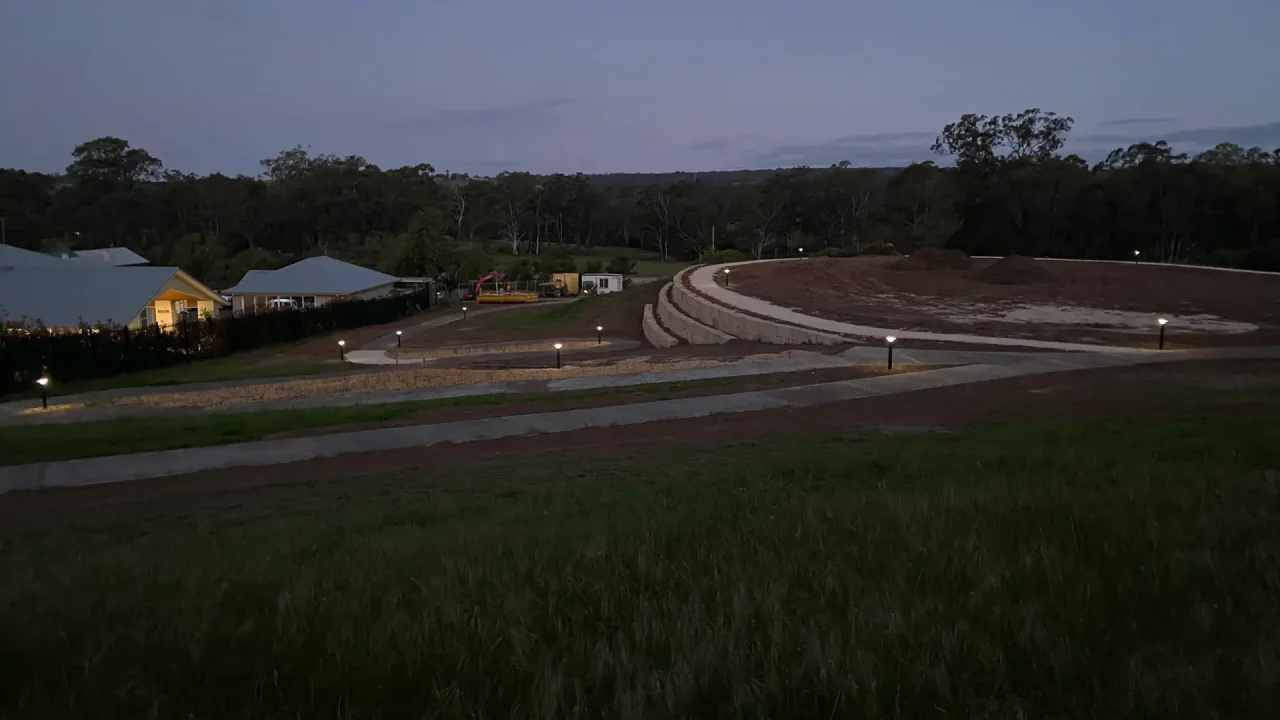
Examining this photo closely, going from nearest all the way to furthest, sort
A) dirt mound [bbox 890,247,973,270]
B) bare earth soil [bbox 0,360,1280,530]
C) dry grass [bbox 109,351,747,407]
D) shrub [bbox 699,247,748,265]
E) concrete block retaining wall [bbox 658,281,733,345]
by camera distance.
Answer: bare earth soil [bbox 0,360,1280,530], dry grass [bbox 109,351,747,407], concrete block retaining wall [bbox 658,281,733,345], dirt mound [bbox 890,247,973,270], shrub [bbox 699,247,748,265]

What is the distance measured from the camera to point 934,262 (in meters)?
49.5

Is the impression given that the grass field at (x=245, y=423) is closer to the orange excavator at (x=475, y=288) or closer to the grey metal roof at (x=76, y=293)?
the grey metal roof at (x=76, y=293)

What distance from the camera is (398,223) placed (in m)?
101

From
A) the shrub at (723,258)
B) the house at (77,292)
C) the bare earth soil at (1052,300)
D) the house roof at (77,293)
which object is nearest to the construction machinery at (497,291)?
the shrub at (723,258)

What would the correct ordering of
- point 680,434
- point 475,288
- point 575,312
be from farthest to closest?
point 475,288, point 575,312, point 680,434

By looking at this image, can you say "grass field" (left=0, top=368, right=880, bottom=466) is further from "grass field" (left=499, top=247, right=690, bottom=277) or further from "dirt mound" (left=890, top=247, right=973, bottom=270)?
"grass field" (left=499, top=247, right=690, bottom=277)

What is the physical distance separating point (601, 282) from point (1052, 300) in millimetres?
43488

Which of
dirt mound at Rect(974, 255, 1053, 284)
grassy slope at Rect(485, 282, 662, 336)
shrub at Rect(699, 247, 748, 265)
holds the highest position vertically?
shrub at Rect(699, 247, 748, 265)

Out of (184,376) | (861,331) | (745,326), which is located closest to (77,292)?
(184,376)

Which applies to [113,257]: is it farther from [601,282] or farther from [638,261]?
[638,261]

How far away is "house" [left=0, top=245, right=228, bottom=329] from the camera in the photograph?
3500 cm

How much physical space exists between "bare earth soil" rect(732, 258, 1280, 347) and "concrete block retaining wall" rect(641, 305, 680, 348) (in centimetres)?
421

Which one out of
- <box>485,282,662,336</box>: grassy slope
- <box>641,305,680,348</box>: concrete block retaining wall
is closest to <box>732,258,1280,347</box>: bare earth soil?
<box>641,305,680,348</box>: concrete block retaining wall

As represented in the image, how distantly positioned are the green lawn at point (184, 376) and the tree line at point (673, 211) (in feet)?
147
